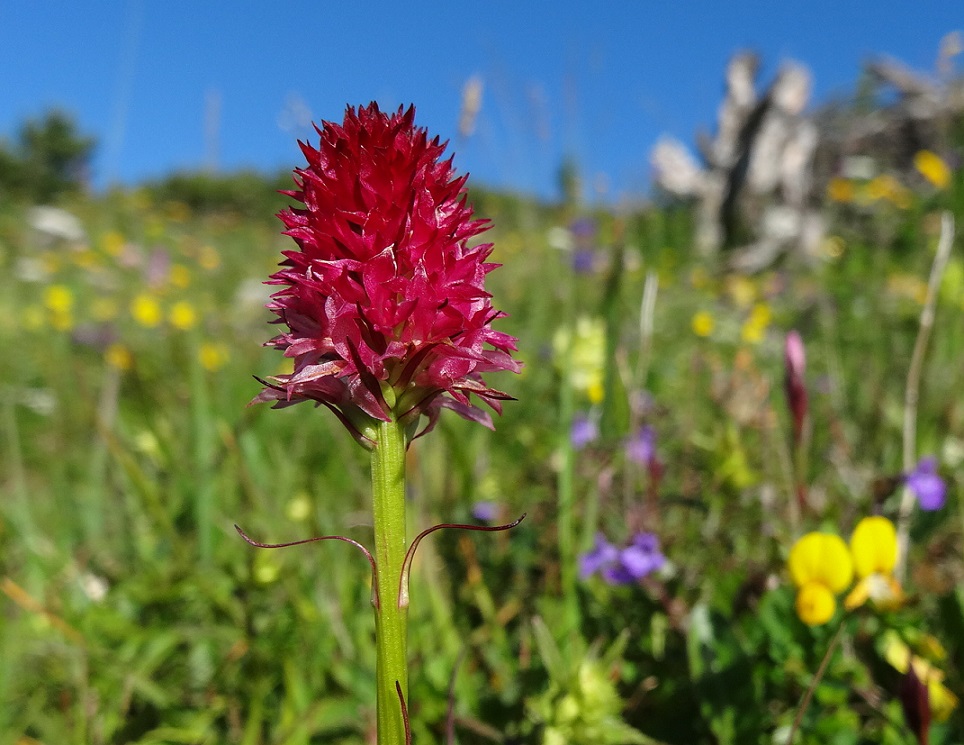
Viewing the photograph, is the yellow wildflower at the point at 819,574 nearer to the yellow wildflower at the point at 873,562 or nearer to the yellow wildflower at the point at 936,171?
the yellow wildflower at the point at 873,562

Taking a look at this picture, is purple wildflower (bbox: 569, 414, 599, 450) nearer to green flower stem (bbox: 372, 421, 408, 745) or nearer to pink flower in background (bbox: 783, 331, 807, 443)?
pink flower in background (bbox: 783, 331, 807, 443)

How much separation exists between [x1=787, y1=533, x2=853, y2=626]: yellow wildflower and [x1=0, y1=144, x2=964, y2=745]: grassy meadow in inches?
1.6

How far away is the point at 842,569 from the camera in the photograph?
45.3 inches

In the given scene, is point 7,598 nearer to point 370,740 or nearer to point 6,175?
Result: point 370,740

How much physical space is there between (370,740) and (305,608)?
0.42m

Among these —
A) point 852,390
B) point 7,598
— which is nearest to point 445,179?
point 7,598

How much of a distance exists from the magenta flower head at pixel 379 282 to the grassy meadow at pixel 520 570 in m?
0.46

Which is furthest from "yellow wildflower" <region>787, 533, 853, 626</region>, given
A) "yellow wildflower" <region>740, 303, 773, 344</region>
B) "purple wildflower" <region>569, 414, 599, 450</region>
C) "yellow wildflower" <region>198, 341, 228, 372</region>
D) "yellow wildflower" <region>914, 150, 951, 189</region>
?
"yellow wildflower" <region>914, 150, 951, 189</region>

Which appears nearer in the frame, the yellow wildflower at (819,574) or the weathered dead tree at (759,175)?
the yellow wildflower at (819,574)

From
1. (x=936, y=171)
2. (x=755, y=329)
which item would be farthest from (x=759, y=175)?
(x=755, y=329)

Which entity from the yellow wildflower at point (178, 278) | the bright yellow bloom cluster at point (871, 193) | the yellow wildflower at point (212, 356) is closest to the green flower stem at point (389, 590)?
the yellow wildflower at point (212, 356)

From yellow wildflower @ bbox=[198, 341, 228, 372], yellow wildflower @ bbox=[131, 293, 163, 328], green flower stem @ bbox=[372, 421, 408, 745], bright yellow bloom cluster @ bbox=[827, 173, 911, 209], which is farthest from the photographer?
→ bright yellow bloom cluster @ bbox=[827, 173, 911, 209]

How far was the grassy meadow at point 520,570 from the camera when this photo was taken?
1.23 metres

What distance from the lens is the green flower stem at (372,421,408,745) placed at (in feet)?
2.26
